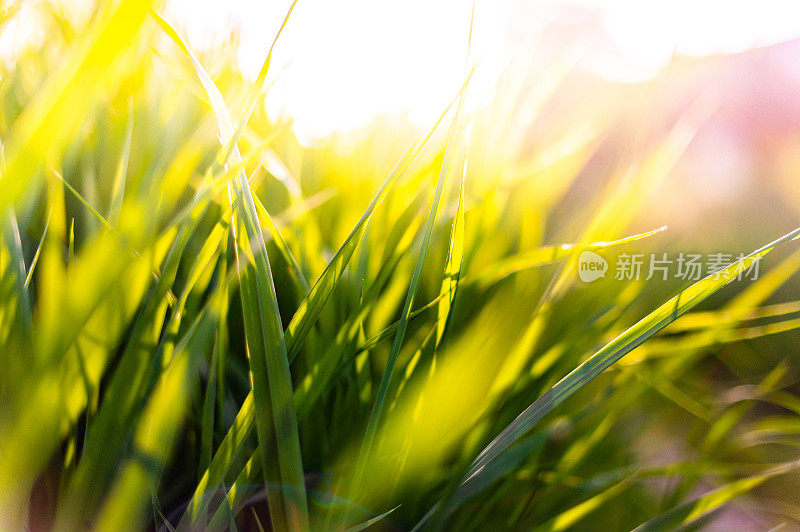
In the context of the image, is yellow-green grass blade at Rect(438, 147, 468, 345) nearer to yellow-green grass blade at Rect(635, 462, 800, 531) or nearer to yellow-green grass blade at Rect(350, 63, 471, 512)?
yellow-green grass blade at Rect(350, 63, 471, 512)

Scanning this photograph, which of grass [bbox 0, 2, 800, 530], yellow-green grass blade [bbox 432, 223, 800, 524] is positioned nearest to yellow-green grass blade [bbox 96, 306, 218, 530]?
grass [bbox 0, 2, 800, 530]

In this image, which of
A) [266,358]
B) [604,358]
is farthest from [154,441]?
[604,358]

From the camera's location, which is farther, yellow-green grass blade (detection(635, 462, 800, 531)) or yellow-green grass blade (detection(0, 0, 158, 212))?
yellow-green grass blade (detection(635, 462, 800, 531))

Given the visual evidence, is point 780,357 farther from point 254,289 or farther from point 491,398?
point 254,289

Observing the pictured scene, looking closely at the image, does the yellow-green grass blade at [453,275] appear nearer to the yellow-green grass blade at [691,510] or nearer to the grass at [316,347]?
the grass at [316,347]

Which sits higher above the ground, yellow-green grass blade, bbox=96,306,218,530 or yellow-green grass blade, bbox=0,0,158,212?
yellow-green grass blade, bbox=0,0,158,212

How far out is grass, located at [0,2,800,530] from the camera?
18 centimetres

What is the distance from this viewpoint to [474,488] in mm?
223

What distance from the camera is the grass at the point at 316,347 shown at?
0.18 metres

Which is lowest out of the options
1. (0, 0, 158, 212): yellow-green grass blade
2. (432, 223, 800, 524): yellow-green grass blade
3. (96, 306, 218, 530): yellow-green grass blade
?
(96, 306, 218, 530): yellow-green grass blade

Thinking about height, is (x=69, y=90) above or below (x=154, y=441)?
above

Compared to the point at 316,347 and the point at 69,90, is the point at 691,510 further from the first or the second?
the point at 69,90

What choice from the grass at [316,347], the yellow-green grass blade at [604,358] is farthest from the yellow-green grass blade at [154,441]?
the yellow-green grass blade at [604,358]

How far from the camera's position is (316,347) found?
0.80 ft
